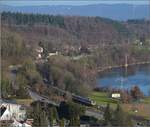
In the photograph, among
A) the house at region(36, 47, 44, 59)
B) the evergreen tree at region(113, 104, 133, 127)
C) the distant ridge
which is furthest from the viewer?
the house at region(36, 47, 44, 59)

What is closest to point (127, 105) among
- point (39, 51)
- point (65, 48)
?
point (39, 51)

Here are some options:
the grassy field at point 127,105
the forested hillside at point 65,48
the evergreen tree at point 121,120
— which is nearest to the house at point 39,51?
the forested hillside at point 65,48

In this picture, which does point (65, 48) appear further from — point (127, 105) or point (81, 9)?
point (127, 105)

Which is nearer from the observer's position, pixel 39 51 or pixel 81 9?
pixel 81 9

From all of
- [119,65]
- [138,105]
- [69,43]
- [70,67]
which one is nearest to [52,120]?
[138,105]

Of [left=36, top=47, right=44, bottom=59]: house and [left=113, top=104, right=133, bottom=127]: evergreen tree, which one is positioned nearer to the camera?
[left=113, top=104, right=133, bottom=127]: evergreen tree

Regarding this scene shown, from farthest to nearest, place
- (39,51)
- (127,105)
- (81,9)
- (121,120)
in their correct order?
(39,51)
(81,9)
(127,105)
(121,120)

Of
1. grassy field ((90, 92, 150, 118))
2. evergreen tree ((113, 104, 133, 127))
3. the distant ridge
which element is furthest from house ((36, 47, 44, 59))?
evergreen tree ((113, 104, 133, 127))

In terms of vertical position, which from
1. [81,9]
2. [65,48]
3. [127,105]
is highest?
[81,9]

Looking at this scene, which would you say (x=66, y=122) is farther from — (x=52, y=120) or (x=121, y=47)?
(x=121, y=47)

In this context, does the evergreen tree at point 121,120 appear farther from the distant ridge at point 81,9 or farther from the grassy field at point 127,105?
the grassy field at point 127,105

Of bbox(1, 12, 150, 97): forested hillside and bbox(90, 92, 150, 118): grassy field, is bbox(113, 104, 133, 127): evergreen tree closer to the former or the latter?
bbox(90, 92, 150, 118): grassy field
